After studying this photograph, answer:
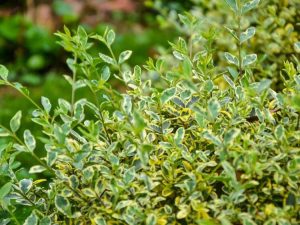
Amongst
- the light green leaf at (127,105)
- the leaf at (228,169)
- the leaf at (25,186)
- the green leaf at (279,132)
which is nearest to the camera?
the leaf at (228,169)

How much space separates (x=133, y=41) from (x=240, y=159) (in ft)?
13.4

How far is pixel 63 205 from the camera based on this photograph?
1693 millimetres

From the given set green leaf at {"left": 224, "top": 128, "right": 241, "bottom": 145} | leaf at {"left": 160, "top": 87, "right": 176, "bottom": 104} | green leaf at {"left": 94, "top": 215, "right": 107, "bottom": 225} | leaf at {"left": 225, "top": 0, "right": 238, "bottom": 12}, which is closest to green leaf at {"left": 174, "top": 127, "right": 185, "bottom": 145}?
leaf at {"left": 160, "top": 87, "right": 176, "bottom": 104}

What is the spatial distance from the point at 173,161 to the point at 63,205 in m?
0.35

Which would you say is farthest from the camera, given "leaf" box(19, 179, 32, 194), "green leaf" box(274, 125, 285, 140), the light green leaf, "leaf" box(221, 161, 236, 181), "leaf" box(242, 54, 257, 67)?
"leaf" box(242, 54, 257, 67)

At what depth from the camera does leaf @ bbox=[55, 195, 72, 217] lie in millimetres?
1690

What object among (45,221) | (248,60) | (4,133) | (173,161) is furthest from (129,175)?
(248,60)

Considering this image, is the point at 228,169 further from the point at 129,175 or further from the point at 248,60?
the point at 248,60

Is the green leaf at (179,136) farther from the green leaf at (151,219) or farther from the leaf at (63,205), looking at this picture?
the leaf at (63,205)

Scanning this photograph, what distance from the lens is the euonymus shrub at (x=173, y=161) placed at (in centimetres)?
158

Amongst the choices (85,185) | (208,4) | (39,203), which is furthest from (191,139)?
(208,4)

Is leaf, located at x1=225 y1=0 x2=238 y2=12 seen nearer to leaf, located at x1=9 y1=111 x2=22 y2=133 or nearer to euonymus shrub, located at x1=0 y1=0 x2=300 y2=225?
euonymus shrub, located at x1=0 y1=0 x2=300 y2=225

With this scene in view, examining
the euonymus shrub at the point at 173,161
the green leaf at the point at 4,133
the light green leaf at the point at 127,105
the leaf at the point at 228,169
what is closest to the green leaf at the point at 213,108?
the euonymus shrub at the point at 173,161

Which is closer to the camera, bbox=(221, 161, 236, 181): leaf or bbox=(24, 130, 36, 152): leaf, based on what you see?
bbox=(221, 161, 236, 181): leaf
